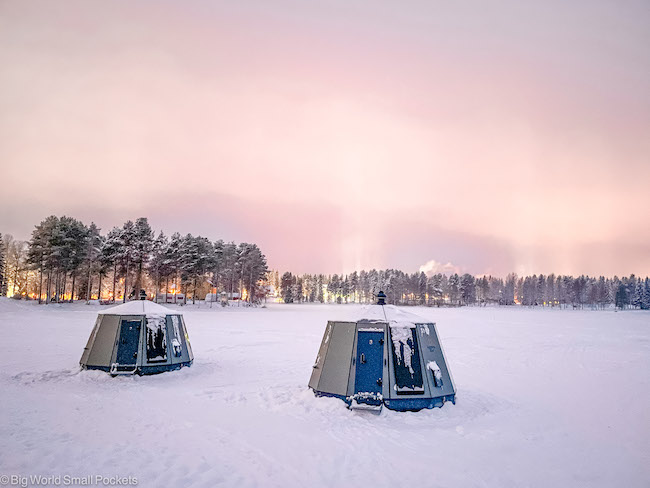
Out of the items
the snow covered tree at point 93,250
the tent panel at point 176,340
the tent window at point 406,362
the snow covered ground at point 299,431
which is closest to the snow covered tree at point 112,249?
the snow covered tree at point 93,250

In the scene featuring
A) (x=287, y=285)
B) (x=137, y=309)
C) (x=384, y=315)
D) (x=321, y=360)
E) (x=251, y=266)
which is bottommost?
(x=287, y=285)

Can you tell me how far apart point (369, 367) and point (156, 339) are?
9.58 m

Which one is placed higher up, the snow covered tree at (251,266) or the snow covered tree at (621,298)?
the snow covered tree at (251,266)

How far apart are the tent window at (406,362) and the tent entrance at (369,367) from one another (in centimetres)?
46

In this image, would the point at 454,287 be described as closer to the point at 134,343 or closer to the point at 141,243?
the point at 141,243

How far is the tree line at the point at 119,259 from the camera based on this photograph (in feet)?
212

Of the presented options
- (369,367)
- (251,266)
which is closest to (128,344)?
(369,367)

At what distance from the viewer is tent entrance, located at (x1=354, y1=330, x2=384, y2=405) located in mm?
11594

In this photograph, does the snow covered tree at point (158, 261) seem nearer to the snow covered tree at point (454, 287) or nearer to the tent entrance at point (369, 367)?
the tent entrance at point (369, 367)

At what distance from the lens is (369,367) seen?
468 inches

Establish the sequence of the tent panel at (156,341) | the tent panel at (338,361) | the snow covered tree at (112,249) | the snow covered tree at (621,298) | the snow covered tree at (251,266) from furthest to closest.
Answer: the snow covered tree at (621,298) < the snow covered tree at (251,266) < the snow covered tree at (112,249) < the tent panel at (156,341) < the tent panel at (338,361)

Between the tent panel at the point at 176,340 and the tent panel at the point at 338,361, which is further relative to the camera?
the tent panel at the point at 176,340

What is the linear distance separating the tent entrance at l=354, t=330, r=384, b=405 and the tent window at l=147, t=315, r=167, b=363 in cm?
894

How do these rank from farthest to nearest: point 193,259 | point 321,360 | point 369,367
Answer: point 193,259 < point 321,360 < point 369,367
